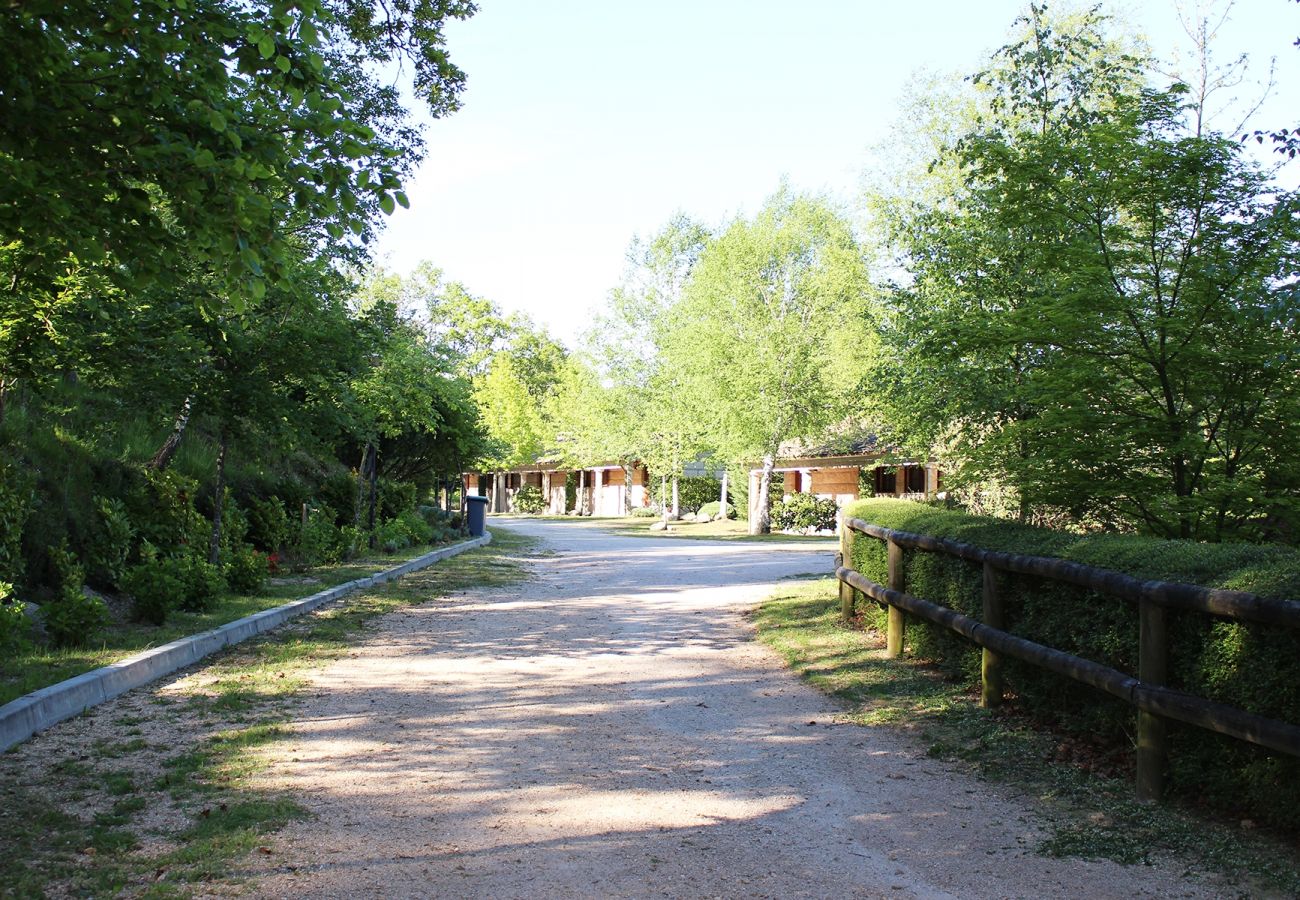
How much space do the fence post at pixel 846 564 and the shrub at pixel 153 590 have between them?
6654 mm

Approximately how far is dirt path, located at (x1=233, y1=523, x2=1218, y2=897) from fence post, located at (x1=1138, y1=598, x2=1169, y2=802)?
61 cm

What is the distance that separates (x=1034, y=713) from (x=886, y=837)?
2.16 metres

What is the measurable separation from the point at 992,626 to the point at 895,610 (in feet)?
7.62

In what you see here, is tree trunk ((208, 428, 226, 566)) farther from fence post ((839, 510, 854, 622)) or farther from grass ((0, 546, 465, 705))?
fence post ((839, 510, 854, 622))

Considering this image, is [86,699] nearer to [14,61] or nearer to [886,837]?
[14,61]

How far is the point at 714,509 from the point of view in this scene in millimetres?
51438

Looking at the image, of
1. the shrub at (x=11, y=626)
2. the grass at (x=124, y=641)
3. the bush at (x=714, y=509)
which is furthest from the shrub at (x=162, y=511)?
the bush at (x=714, y=509)

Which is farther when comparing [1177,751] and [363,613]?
[363,613]

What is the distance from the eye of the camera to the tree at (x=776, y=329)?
113 ft

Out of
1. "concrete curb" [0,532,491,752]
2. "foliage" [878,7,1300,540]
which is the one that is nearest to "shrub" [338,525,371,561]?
"concrete curb" [0,532,491,752]

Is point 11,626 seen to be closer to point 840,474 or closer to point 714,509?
point 840,474

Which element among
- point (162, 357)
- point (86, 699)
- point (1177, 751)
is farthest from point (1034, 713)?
point (162, 357)

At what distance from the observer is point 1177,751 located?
477cm

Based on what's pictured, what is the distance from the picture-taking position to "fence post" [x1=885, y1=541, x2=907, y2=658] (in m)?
8.90
